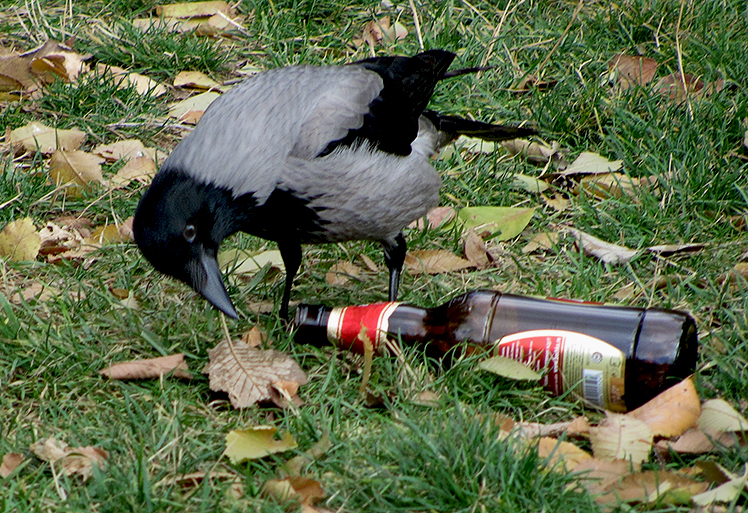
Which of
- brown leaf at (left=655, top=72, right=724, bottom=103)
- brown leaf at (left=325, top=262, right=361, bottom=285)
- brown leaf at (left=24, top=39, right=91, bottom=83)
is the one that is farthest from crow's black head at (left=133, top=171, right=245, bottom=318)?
brown leaf at (left=655, top=72, right=724, bottom=103)

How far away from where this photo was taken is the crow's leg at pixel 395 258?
153 inches

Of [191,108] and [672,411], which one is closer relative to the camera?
[672,411]

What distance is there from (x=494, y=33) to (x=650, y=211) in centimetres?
194

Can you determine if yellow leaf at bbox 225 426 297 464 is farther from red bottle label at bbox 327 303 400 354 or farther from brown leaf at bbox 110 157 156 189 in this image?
brown leaf at bbox 110 157 156 189

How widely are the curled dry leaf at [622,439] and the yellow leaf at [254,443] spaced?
0.94m

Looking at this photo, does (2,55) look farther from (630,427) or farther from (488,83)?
(630,427)

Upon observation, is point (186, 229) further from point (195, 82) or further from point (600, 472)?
point (195, 82)

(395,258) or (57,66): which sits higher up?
(395,258)

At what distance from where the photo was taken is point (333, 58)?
5.85 meters

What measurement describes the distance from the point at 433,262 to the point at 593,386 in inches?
53.7

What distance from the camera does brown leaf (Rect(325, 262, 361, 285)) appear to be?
13.7ft

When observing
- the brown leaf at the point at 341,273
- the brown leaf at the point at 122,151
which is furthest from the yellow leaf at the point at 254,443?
the brown leaf at the point at 122,151

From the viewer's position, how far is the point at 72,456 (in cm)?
273

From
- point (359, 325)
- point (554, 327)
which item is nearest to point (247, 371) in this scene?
point (359, 325)
